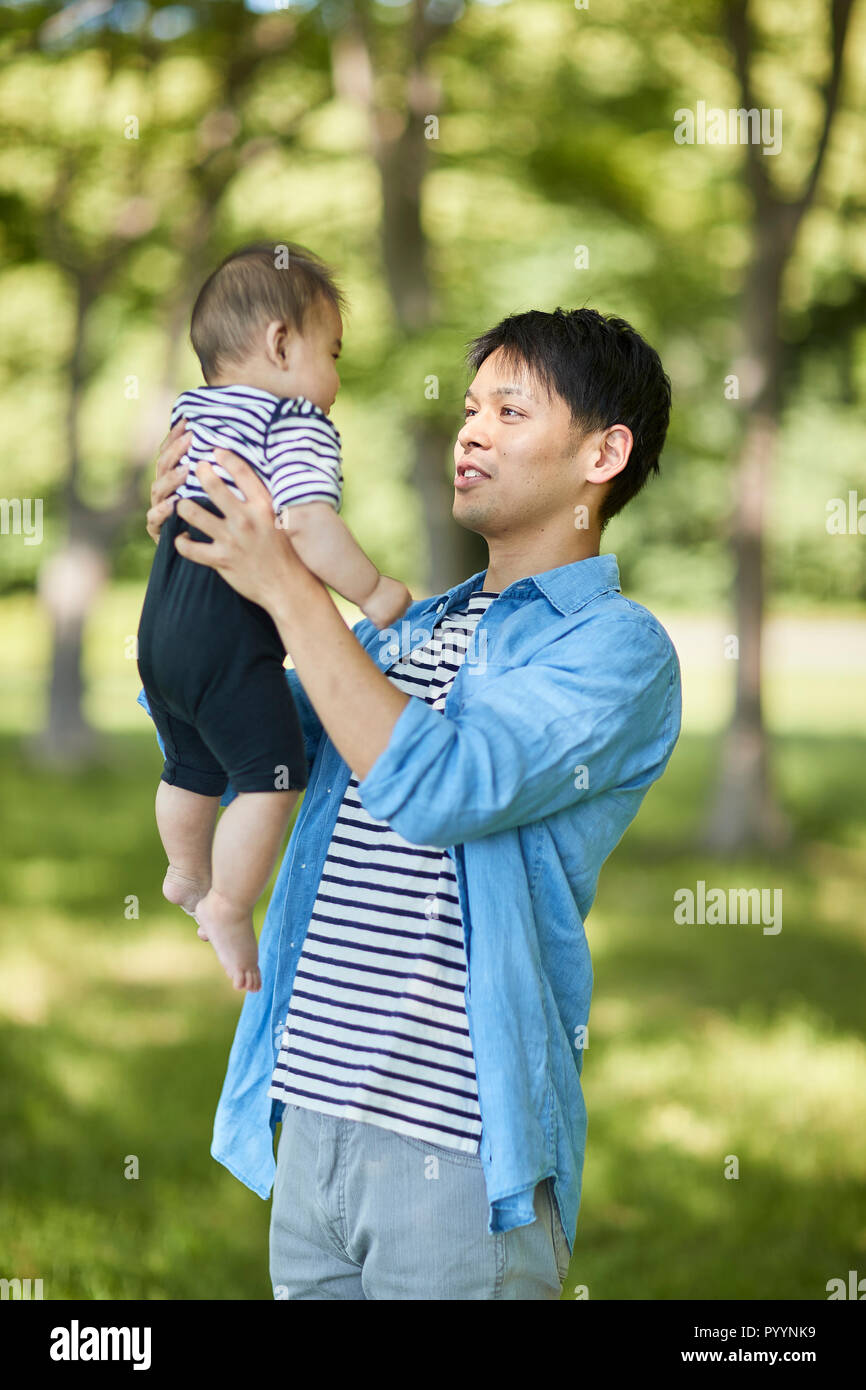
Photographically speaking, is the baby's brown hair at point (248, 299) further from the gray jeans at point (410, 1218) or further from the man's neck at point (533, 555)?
the gray jeans at point (410, 1218)

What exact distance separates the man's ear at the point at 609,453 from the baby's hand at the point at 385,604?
0.44 meters

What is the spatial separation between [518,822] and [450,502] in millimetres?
6453

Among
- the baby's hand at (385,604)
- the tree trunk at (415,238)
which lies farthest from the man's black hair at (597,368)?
the tree trunk at (415,238)

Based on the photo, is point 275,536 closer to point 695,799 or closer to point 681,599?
point 695,799

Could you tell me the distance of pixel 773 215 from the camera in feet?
25.4

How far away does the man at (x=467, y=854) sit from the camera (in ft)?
5.16

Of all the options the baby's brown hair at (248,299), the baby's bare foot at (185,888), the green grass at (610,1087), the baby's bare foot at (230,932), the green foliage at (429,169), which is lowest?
the green grass at (610,1087)

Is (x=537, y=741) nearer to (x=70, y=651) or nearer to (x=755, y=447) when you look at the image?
(x=755, y=447)

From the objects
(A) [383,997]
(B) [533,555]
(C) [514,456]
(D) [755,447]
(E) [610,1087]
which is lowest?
(E) [610,1087]

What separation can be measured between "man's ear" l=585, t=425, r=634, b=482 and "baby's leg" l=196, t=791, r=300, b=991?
65 cm

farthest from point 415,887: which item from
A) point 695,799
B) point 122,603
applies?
point 122,603

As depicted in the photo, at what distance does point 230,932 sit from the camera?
5.55ft

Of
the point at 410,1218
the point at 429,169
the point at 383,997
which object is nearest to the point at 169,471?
the point at 383,997

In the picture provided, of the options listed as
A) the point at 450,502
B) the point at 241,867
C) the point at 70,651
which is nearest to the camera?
the point at 241,867
